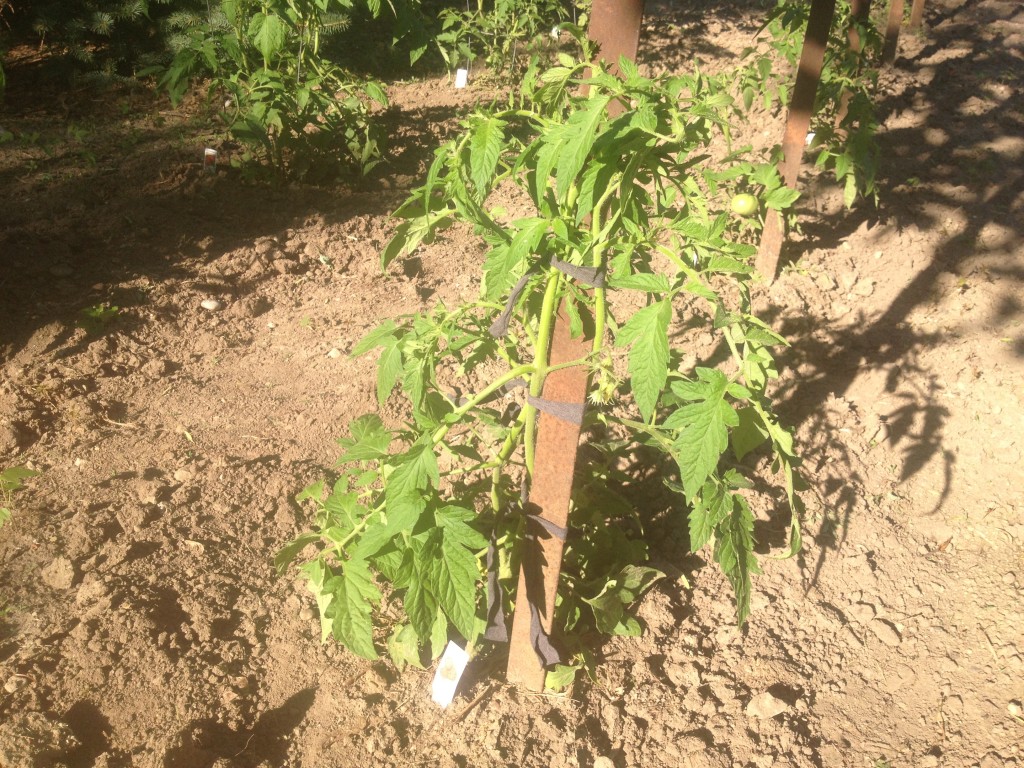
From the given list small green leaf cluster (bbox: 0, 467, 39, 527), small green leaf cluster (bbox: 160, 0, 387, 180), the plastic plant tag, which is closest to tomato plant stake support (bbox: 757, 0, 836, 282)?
small green leaf cluster (bbox: 160, 0, 387, 180)

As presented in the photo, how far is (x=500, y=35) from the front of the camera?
5.64 metres

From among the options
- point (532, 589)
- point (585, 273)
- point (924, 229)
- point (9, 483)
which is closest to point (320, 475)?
point (9, 483)

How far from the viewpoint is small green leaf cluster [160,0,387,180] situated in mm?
3793

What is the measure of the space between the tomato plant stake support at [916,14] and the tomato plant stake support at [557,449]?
21.8 ft

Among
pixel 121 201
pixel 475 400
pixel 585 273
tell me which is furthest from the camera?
pixel 121 201

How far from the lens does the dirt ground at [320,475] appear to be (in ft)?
6.51

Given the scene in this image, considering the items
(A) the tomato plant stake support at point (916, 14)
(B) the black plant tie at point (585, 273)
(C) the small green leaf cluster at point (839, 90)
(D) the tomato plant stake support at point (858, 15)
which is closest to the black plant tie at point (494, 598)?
(B) the black plant tie at point (585, 273)

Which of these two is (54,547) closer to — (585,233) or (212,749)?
(212,749)

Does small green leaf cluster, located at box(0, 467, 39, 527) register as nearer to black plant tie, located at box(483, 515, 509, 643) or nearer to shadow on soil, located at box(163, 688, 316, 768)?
shadow on soil, located at box(163, 688, 316, 768)

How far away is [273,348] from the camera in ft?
10.8

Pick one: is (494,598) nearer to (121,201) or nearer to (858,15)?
(121,201)

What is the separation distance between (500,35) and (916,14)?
397 cm

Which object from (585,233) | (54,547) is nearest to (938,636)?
(585,233)

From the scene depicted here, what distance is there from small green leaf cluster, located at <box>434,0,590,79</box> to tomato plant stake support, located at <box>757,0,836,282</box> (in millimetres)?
2269
